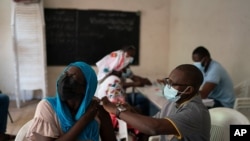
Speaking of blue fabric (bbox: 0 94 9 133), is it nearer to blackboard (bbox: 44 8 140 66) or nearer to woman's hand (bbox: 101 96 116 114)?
woman's hand (bbox: 101 96 116 114)

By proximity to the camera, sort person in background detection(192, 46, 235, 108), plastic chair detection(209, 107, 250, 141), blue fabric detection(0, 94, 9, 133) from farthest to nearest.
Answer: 1. person in background detection(192, 46, 235, 108)
2. blue fabric detection(0, 94, 9, 133)
3. plastic chair detection(209, 107, 250, 141)

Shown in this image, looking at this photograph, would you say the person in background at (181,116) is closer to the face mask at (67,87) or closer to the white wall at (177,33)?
the face mask at (67,87)

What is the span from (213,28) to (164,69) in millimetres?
1889

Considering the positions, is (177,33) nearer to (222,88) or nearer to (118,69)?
(222,88)

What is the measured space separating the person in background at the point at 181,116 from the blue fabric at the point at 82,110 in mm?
114

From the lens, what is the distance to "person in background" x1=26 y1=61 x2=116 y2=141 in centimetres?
143

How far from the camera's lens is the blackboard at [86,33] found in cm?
A: 501

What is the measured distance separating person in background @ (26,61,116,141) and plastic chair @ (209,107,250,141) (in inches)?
35.7

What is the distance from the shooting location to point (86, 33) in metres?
5.13

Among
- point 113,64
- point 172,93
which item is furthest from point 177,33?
point 172,93

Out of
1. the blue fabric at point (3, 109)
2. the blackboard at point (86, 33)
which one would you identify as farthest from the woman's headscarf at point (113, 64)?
the blackboard at point (86, 33)

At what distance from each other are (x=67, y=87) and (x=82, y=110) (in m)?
0.17

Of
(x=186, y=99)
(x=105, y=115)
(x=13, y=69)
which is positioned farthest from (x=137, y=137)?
(x=13, y=69)

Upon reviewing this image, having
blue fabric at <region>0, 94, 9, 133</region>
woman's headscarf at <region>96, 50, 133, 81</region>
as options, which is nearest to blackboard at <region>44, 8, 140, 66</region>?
woman's headscarf at <region>96, 50, 133, 81</region>
